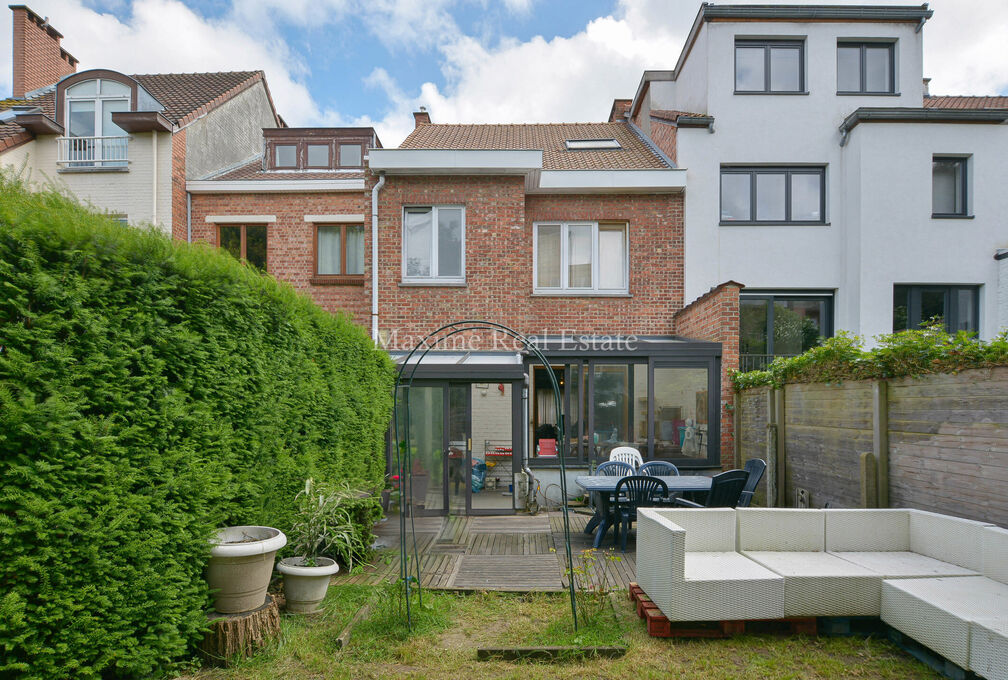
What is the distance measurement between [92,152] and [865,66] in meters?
16.5

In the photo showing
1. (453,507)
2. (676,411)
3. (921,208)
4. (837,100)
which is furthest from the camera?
(837,100)

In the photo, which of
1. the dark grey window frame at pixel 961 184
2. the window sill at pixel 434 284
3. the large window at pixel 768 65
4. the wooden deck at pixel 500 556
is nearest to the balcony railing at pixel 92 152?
the window sill at pixel 434 284

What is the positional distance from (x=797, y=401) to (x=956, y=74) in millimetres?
13902

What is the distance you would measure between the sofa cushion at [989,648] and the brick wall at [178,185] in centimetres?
1373

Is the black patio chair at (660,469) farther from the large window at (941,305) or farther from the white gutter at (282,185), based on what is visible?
the white gutter at (282,185)

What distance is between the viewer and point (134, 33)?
1237 cm

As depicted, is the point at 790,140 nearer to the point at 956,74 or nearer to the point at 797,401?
the point at 797,401

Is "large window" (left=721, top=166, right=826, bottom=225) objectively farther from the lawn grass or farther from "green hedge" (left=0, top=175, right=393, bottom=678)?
"green hedge" (left=0, top=175, right=393, bottom=678)

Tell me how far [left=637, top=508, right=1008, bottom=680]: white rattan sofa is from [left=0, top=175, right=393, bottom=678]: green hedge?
10.9 ft

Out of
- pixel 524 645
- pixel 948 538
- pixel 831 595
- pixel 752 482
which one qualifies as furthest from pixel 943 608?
pixel 752 482

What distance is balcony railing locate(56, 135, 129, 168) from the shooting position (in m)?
13.0

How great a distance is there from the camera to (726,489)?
7.16m

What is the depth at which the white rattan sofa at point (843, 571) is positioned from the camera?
12.6 feet

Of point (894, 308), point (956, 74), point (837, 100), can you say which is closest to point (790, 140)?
point (837, 100)
